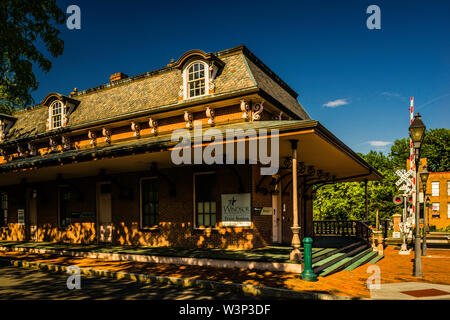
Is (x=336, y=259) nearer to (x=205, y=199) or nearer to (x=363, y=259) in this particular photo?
(x=363, y=259)

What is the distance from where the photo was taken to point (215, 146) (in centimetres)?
984

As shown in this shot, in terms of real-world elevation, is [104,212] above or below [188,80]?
below

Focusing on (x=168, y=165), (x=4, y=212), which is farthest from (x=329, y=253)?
(x=4, y=212)

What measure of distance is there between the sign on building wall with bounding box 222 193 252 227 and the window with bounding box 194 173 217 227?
59 cm

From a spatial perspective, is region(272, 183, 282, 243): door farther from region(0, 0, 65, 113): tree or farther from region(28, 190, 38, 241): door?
region(28, 190, 38, 241): door

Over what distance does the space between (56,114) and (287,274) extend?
15830 millimetres

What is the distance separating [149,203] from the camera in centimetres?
1469

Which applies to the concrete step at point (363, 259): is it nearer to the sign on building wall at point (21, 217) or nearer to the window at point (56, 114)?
the window at point (56, 114)

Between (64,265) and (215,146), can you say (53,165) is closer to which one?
(64,265)

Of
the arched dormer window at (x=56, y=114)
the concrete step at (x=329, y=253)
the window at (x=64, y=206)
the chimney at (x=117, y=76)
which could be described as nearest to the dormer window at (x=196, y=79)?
the chimney at (x=117, y=76)

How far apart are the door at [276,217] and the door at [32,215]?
12.8m

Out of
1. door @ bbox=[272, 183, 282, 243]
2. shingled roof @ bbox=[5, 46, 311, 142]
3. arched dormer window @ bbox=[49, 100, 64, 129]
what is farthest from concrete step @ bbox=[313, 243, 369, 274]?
arched dormer window @ bbox=[49, 100, 64, 129]

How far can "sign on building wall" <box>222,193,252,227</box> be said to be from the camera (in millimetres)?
12070

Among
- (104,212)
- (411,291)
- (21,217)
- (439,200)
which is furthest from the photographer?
(439,200)
